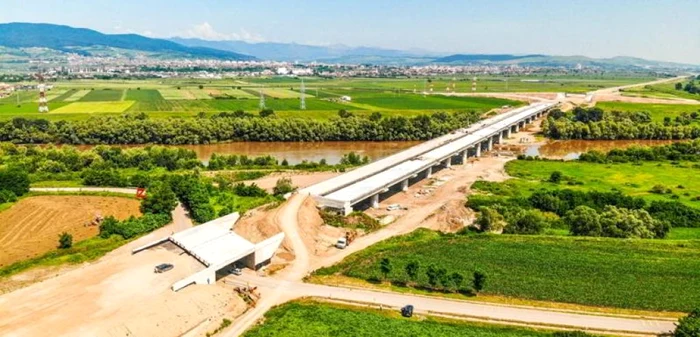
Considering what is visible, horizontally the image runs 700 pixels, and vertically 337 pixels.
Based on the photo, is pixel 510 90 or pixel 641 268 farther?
pixel 510 90

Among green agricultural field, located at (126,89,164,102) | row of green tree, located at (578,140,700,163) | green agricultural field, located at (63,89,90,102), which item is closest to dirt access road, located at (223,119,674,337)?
row of green tree, located at (578,140,700,163)

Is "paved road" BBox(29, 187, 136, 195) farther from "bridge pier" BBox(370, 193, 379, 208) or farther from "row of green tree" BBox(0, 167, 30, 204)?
"bridge pier" BBox(370, 193, 379, 208)

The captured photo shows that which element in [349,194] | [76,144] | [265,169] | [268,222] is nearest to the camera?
[268,222]

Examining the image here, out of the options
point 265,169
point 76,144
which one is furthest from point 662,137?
point 76,144

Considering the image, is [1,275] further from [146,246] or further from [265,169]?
[265,169]

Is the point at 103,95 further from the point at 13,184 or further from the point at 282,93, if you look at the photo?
the point at 13,184
